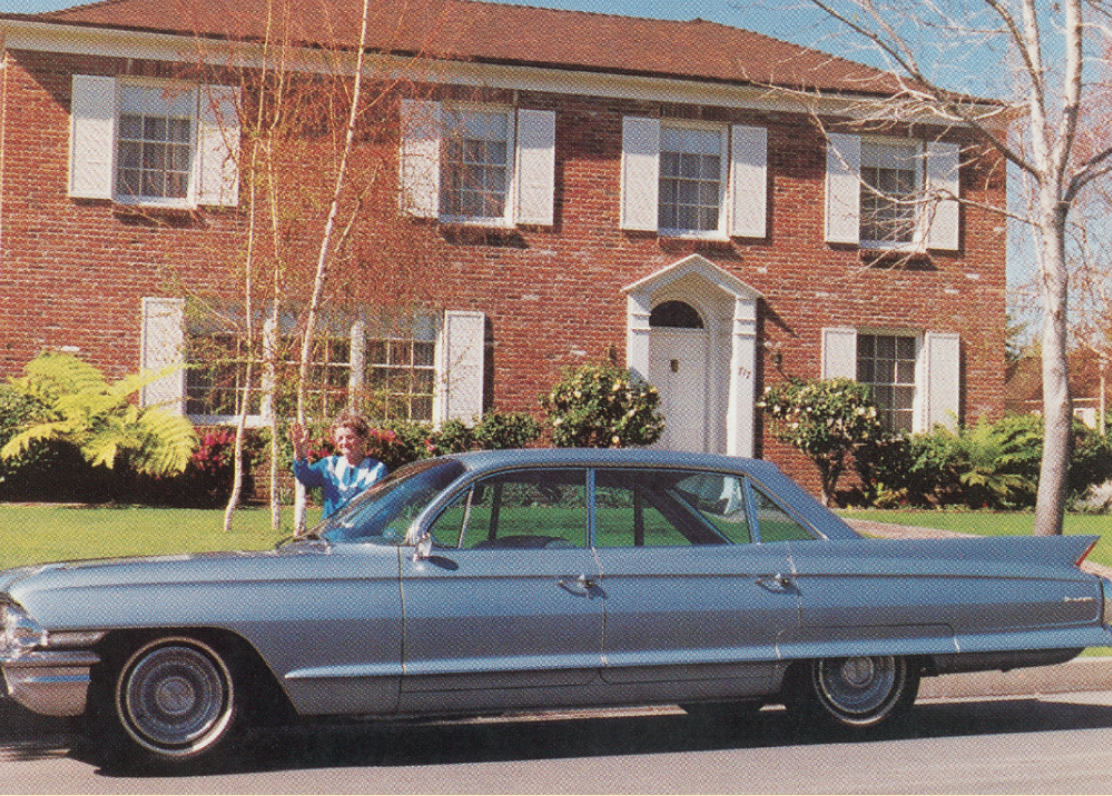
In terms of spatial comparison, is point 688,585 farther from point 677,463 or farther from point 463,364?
point 463,364

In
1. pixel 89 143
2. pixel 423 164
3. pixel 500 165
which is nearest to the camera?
pixel 89 143

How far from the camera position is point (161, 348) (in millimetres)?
18078

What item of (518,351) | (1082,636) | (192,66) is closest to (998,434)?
(518,351)

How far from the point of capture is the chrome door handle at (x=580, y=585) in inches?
237

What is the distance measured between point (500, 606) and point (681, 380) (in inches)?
573

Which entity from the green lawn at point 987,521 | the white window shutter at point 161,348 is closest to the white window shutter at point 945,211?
the green lawn at point 987,521

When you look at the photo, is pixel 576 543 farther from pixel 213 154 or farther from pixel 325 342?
pixel 213 154

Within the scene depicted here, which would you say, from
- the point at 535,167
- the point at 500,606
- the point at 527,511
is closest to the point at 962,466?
the point at 535,167

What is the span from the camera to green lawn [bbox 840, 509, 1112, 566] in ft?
53.5

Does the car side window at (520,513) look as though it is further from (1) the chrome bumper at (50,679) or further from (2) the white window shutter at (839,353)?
(2) the white window shutter at (839,353)

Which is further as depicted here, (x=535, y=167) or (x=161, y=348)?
(x=535, y=167)

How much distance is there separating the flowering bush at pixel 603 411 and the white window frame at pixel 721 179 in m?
2.49

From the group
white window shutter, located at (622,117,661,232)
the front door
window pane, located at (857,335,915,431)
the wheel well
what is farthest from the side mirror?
window pane, located at (857,335,915,431)

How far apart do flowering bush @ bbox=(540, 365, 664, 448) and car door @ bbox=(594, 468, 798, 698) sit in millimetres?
11857
